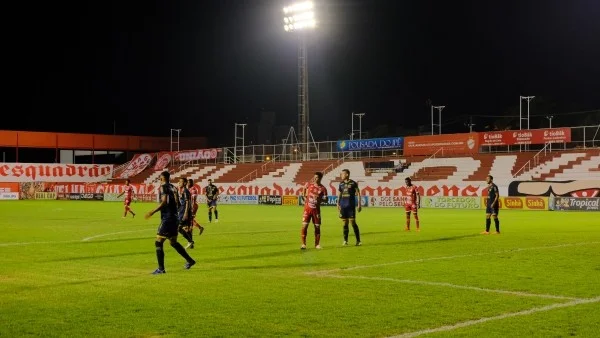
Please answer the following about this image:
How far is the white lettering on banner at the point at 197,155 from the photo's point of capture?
81688 mm

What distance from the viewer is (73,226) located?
29094 millimetres

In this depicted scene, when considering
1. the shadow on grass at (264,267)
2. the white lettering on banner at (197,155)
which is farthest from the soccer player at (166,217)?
the white lettering on banner at (197,155)

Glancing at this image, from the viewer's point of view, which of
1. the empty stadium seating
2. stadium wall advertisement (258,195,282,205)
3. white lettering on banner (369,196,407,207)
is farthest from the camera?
stadium wall advertisement (258,195,282,205)

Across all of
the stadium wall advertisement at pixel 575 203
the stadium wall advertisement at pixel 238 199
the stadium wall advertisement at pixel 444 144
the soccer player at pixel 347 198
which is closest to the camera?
the soccer player at pixel 347 198

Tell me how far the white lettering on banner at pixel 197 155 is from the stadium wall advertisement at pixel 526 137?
32503 millimetres

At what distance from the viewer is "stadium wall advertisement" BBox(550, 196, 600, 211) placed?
145 ft

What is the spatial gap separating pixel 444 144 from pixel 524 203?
1788cm

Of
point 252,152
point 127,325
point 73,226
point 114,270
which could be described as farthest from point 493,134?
point 127,325

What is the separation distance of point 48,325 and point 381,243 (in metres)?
13.2

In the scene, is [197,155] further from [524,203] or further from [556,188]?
[556,188]

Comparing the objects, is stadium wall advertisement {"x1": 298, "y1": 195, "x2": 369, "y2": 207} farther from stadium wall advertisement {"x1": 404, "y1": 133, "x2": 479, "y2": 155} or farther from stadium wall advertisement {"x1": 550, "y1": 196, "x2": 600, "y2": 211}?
stadium wall advertisement {"x1": 550, "y1": 196, "x2": 600, "y2": 211}

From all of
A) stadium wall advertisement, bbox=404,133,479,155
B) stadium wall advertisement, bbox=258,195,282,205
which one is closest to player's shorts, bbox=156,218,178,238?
stadium wall advertisement, bbox=258,195,282,205

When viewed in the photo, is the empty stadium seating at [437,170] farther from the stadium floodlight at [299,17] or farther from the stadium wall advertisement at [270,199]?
the stadium floodlight at [299,17]

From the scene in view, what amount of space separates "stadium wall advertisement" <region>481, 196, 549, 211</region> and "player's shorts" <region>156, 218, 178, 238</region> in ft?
125
